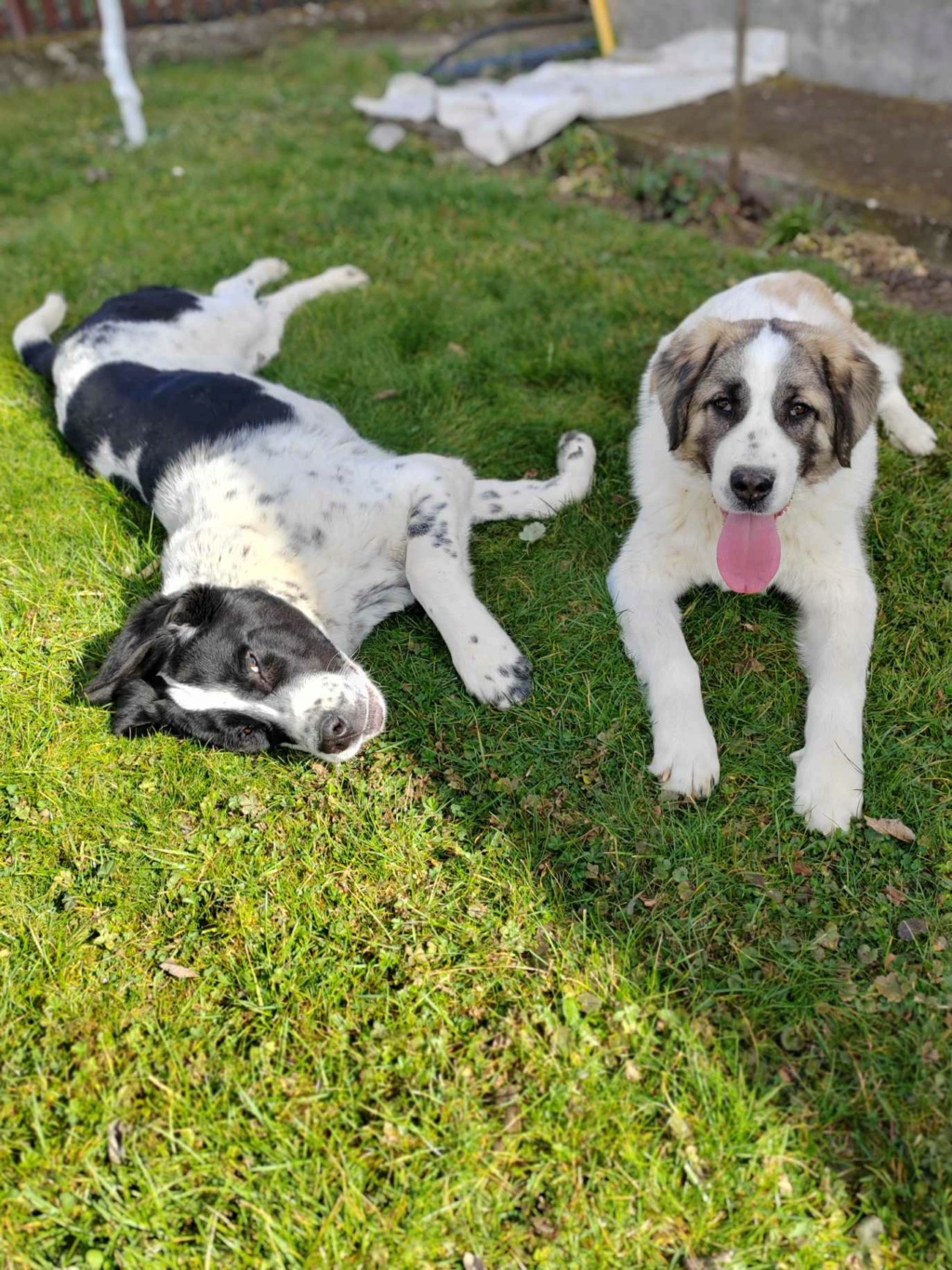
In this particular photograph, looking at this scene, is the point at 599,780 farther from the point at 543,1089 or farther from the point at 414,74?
the point at 414,74

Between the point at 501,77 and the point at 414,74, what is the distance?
0.79 m

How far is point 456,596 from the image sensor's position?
3.28 metres

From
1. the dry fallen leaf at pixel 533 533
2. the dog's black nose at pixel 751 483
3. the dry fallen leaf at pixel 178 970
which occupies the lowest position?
the dry fallen leaf at pixel 178 970

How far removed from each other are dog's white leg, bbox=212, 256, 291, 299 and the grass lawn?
1553mm

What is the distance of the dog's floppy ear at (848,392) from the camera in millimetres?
3012

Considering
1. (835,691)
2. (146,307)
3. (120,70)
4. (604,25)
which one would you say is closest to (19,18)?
(120,70)

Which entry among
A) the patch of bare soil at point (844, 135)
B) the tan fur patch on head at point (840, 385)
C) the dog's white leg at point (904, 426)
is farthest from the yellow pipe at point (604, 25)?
the tan fur patch on head at point (840, 385)

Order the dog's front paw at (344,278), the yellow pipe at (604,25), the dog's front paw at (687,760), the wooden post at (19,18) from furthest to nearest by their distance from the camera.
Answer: the wooden post at (19,18)
the yellow pipe at (604,25)
the dog's front paw at (344,278)
the dog's front paw at (687,760)

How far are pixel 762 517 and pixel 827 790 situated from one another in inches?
35.2

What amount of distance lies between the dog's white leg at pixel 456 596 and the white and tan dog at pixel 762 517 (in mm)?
440

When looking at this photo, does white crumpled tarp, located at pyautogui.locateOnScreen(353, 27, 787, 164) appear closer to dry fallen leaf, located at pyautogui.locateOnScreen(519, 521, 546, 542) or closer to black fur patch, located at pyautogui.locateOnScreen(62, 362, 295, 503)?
black fur patch, located at pyautogui.locateOnScreen(62, 362, 295, 503)

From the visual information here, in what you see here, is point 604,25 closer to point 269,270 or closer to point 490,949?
point 269,270

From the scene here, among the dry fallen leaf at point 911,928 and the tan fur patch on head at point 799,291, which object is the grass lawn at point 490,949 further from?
the tan fur patch on head at point 799,291

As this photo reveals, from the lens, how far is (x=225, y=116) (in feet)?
28.7
